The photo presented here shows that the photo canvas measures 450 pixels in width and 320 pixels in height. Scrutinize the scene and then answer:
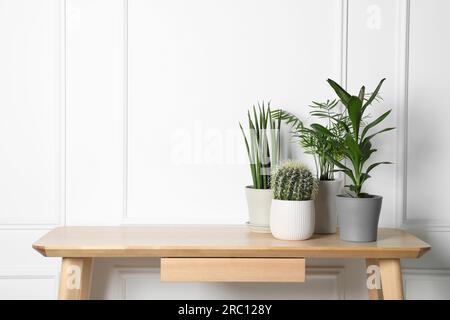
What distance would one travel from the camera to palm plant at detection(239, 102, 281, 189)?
168 cm

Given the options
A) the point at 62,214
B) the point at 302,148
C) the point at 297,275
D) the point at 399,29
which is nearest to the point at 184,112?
the point at 302,148

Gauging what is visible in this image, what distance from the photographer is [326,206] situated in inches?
65.4

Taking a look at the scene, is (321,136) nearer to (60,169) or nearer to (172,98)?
(172,98)

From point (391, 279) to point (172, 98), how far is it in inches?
37.3

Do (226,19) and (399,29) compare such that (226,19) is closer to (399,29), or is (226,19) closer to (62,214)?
(399,29)

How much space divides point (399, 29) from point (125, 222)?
121 centimetres

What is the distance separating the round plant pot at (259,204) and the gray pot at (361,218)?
250 millimetres

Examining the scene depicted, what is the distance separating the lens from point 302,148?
1816mm

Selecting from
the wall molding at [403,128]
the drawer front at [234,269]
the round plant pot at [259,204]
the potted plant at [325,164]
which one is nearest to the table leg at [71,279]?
the drawer front at [234,269]

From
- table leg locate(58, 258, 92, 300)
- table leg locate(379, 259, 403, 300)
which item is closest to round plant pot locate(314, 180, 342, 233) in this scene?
table leg locate(379, 259, 403, 300)

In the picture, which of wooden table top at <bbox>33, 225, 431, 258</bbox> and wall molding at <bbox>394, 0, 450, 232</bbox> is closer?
wooden table top at <bbox>33, 225, 431, 258</bbox>

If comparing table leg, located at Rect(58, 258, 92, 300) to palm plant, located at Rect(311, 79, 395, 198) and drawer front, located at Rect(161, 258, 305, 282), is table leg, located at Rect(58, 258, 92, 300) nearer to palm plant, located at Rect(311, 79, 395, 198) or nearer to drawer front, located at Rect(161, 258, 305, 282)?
drawer front, located at Rect(161, 258, 305, 282)

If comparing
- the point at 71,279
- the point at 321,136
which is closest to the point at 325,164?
the point at 321,136

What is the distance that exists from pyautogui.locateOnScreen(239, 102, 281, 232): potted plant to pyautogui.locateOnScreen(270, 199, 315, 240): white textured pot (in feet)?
0.29
